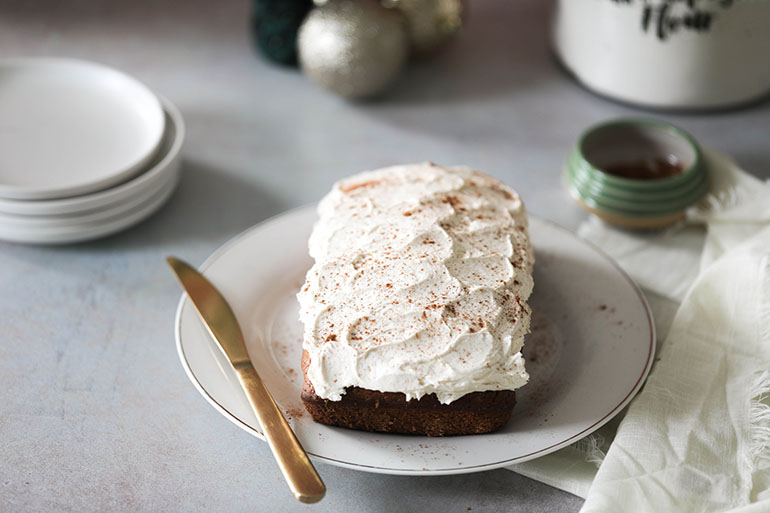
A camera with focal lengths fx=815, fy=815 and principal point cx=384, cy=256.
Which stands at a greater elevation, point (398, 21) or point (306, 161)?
point (398, 21)

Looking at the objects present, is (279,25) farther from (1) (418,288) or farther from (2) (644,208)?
(1) (418,288)

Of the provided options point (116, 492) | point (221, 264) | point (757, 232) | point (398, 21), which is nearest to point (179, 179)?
point (221, 264)

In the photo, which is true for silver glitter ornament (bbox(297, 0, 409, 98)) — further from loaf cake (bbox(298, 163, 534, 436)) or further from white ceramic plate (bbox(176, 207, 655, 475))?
loaf cake (bbox(298, 163, 534, 436))

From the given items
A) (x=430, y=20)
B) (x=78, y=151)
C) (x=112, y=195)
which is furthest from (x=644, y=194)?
(x=78, y=151)

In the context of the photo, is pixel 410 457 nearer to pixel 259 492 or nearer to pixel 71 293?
pixel 259 492

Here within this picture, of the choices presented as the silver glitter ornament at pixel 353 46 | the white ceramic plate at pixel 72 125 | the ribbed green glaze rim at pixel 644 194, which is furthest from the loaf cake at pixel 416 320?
the silver glitter ornament at pixel 353 46

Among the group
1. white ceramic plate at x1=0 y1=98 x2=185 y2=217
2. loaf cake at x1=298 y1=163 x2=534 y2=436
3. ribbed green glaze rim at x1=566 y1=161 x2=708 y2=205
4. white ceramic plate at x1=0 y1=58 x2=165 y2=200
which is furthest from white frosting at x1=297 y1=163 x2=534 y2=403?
white ceramic plate at x1=0 y1=58 x2=165 y2=200
